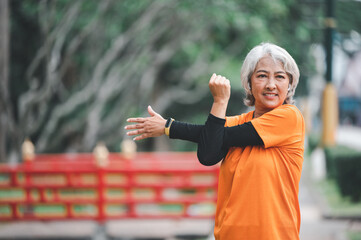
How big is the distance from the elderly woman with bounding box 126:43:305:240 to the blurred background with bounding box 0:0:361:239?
4.98 m

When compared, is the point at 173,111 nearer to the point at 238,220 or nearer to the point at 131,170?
the point at 131,170

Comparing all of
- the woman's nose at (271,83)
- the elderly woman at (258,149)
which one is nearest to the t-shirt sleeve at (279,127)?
the elderly woman at (258,149)

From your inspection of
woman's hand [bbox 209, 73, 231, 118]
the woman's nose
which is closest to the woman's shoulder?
the woman's nose

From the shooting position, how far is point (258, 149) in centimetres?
240

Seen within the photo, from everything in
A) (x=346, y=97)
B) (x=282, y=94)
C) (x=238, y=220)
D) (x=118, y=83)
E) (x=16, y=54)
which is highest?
(x=346, y=97)

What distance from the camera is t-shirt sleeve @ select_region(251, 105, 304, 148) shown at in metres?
2.37

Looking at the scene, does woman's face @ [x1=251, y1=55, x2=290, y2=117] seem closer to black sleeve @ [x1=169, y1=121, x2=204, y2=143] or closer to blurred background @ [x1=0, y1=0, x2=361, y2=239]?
black sleeve @ [x1=169, y1=121, x2=204, y2=143]

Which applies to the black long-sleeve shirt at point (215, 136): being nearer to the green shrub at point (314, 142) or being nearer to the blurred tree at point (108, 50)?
the blurred tree at point (108, 50)

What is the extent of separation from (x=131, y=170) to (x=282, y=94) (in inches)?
192

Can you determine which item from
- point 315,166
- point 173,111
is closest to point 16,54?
point 315,166

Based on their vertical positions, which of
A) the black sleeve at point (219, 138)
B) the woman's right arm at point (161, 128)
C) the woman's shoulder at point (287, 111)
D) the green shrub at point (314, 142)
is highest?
the green shrub at point (314, 142)

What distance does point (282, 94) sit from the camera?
246cm

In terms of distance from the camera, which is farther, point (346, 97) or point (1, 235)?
point (346, 97)

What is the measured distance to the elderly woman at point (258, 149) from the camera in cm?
234
